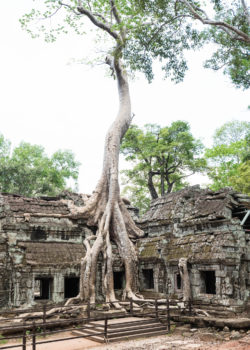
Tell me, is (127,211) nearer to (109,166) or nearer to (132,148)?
(109,166)

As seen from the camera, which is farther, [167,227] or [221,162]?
[221,162]

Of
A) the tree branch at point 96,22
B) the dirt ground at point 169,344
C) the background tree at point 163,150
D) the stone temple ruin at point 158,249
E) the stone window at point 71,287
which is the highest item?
the tree branch at point 96,22

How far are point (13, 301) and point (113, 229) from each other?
16.7 ft

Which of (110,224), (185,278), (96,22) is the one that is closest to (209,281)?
(185,278)

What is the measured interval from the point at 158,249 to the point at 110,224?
260cm

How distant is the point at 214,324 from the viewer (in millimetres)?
9953

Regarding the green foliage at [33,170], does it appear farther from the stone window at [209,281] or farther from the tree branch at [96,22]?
the stone window at [209,281]

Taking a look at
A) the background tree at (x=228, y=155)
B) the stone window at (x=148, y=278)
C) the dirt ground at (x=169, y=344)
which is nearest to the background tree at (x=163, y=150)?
the background tree at (x=228, y=155)

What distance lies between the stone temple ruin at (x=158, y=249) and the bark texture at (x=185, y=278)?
7.9 inches

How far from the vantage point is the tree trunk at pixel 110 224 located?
13.2m

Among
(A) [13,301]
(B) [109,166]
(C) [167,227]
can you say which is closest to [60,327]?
(A) [13,301]

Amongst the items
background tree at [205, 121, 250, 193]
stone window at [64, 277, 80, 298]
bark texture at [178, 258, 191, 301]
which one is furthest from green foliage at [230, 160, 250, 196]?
stone window at [64, 277, 80, 298]

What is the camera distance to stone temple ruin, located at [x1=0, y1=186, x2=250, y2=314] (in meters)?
11.6

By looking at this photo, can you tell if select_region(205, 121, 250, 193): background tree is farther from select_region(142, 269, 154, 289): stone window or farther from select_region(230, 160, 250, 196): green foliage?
select_region(142, 269, 154, 289): stone window
